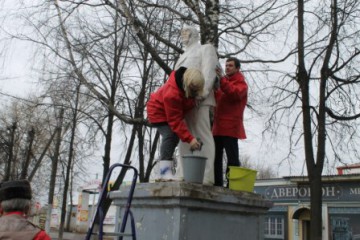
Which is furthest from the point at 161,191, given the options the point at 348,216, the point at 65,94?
the point at 348,216

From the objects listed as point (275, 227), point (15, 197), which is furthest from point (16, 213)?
point (275, 227)

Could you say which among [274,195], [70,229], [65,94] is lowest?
[70,229]

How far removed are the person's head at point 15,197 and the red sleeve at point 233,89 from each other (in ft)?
9.13

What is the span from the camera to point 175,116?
15.5 feet

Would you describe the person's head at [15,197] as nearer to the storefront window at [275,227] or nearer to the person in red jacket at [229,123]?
the person in red jacket at [229,123]

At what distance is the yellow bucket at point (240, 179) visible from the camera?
508cm

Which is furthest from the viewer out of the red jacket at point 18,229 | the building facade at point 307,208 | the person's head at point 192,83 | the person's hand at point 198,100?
the building facade at point 307,208

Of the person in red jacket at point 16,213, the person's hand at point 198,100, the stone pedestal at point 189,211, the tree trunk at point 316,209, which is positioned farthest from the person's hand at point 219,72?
the tree trunk at point 316,209

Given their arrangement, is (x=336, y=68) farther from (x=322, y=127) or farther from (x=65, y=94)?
(x=65, y=94)

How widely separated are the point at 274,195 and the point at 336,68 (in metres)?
15.8

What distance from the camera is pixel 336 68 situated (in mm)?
10828

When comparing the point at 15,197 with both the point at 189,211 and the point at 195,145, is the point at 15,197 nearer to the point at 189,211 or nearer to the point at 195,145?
the point at 189,211

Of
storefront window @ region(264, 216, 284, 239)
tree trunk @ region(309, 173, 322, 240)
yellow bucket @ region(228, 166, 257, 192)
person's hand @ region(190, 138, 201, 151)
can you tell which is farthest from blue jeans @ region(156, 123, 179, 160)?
storefront window @ region(264, 216, 284, 239)

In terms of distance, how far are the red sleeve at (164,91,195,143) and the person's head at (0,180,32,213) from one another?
1.73m
